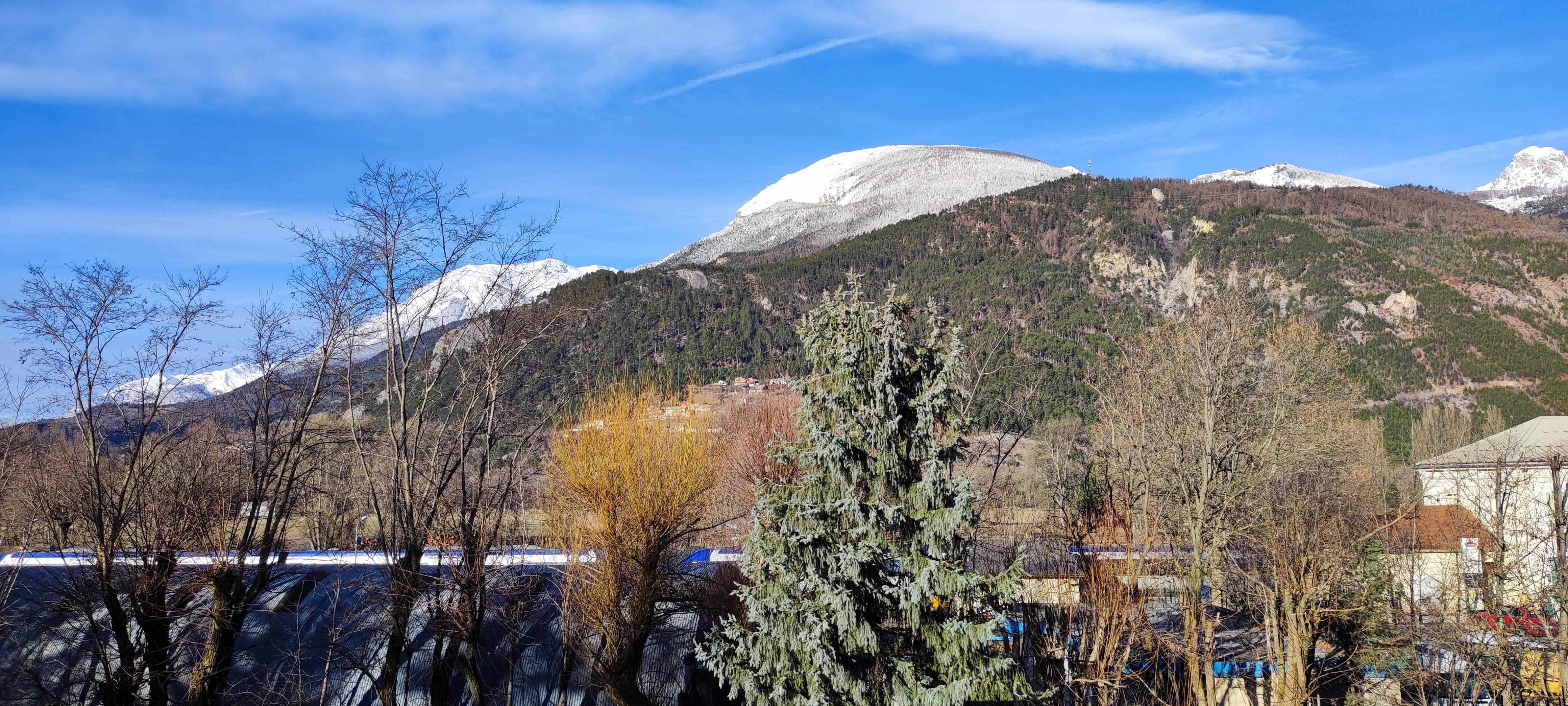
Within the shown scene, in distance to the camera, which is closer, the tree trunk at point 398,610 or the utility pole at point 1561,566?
the tree trunk at point 398,610

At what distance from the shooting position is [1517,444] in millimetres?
27719

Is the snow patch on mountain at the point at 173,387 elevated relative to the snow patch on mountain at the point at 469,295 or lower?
lower

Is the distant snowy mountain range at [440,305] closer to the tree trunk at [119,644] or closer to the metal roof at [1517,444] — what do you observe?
the tree trunk at [119,644]

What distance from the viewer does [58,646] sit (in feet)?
62.2

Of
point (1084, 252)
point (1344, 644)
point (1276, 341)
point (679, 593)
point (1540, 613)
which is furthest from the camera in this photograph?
point (1084, 252)

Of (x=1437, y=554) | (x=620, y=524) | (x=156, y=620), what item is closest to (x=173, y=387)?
(x=156, y=620)

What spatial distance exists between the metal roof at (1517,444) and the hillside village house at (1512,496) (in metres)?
0.07

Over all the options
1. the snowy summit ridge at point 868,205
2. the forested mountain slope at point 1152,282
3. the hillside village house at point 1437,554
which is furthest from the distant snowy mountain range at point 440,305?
the snowy summit ridge at point 868,205

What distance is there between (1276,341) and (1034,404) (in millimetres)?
17935

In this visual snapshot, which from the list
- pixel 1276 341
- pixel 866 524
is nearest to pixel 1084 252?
pixel 1276 341

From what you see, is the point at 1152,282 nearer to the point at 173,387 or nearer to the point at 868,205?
the point at 868,205

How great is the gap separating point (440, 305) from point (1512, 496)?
32.2 metres

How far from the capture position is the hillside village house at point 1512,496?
59.9 feet

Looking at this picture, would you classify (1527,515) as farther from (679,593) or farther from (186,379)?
(186,379)
